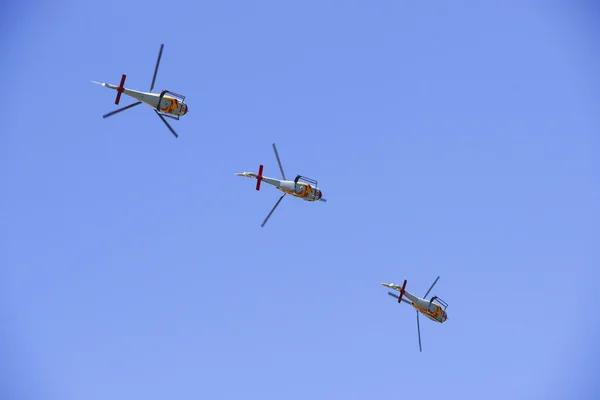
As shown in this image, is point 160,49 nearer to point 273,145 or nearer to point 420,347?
point 273,145

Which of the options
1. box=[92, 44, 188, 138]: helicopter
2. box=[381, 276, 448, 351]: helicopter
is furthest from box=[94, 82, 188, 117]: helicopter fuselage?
box=[381, 276, 448, 351]: helicopter

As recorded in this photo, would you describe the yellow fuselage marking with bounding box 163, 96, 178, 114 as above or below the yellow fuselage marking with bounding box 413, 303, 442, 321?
above

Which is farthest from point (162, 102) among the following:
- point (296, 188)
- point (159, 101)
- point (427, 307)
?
point (427, 307)

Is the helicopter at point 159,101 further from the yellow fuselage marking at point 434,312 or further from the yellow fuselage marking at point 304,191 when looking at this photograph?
the yellow fuselage marking at point 434,312

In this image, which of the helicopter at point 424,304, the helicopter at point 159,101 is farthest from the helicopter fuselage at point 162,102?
the helicopter at point 424,304

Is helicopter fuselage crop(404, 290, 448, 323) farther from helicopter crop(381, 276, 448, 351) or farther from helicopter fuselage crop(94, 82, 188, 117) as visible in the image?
helicopter fuselage crop(94, 82, 188, 117)

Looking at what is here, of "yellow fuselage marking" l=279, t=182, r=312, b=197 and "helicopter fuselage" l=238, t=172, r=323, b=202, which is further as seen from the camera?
"yellow fuselage marking" l=279, t=182, r=312, b=197

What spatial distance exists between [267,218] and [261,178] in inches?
251

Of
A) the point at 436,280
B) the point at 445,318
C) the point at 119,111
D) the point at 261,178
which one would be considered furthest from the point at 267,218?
the point at 445,318

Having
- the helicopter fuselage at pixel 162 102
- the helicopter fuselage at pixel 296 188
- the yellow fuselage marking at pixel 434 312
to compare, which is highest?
the helicopter fuselage at pixel 162 102

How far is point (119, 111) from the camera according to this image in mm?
89312

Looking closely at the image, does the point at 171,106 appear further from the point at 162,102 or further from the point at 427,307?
the point at 427,307

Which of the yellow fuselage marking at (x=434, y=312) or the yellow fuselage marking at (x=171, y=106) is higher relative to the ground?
the yellow fuselage marking at (x=171, y=106)

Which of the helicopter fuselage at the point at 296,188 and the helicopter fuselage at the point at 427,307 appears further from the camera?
the helicopter fuselage at the point at 427,307
